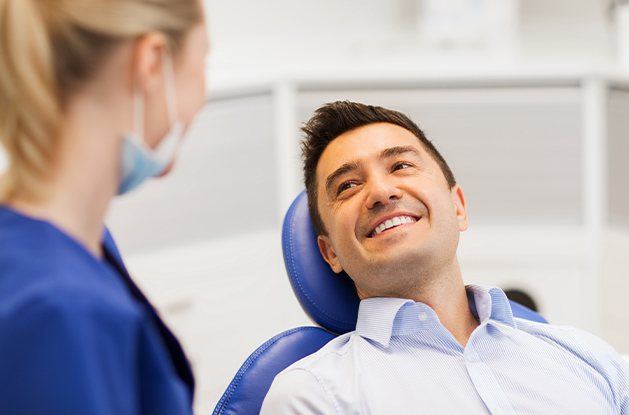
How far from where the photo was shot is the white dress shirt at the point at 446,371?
1512 mm

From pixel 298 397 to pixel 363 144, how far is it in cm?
51

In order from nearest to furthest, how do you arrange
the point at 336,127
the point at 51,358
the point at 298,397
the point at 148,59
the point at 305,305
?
the point at 51,358 < the point at 148,59 < the point at 298,397 < the point at 305,305 < the point at 336,127

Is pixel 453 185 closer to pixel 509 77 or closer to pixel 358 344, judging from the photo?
pixel 358 344

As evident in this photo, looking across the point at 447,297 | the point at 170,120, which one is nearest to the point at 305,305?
the point at 447,297

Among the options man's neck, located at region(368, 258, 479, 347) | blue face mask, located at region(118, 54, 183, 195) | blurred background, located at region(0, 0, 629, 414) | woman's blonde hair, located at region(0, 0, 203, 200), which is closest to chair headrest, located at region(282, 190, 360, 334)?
man's neck, located at region(368, 258, 479, 347)

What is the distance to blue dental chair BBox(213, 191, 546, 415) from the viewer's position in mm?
1635

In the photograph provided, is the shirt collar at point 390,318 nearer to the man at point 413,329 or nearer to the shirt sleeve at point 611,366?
the man at point 413,329

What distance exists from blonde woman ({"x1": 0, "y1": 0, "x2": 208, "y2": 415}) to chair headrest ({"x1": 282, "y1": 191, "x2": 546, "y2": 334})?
73 centimetres

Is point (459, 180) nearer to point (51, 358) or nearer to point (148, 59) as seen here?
point (148, 59)

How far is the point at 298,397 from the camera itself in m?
1.49

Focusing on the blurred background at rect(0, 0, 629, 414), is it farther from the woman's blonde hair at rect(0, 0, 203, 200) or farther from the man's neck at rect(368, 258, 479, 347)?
the woman's blonde hair at rect(0, 0, 203, 200)

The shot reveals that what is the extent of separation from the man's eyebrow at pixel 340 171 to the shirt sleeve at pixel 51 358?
932 mm

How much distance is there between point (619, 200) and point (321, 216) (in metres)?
1.69

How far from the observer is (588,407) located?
1.55m
